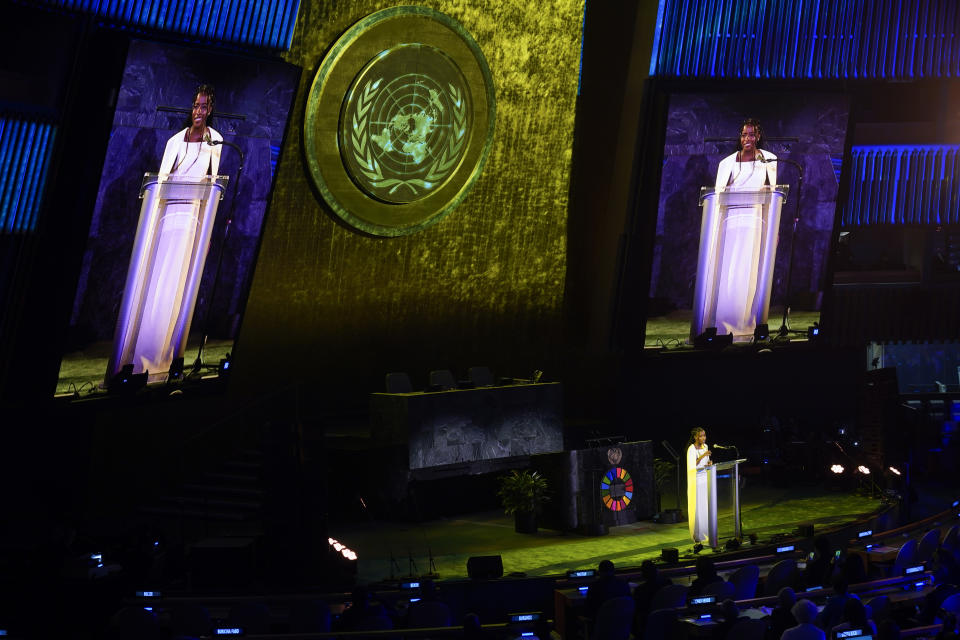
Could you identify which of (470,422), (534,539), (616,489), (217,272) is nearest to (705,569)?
(534,539)

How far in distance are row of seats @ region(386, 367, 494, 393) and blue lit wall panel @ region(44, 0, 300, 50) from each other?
389cm

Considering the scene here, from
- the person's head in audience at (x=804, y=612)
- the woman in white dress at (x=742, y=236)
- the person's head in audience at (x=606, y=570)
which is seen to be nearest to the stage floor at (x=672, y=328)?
the woman in white dress at (x=742, y=236)

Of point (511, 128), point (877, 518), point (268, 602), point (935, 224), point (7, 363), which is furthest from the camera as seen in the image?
point (935, 224)

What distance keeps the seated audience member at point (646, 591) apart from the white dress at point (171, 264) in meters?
5.67

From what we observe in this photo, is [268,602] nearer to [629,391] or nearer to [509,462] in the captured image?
[509,462]

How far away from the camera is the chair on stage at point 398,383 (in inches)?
577

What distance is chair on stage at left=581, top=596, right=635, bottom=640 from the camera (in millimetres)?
8548

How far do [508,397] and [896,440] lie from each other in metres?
5.19

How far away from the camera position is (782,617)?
830 cm

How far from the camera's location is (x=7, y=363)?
1175cm

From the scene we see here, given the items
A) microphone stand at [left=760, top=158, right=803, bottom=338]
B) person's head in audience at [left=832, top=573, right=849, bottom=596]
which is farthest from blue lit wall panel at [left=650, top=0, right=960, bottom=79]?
person's head in audience at [left=832, top=573, right=849, bottom=596]

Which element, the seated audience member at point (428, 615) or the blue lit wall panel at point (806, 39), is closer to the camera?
the seated audience member at point (428, 615)

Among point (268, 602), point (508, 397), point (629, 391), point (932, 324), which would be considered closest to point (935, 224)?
point (932, 324)

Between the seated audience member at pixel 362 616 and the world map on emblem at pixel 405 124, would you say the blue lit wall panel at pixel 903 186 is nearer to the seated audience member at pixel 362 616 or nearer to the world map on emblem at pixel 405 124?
the world map on emblem at pixel 405 124
